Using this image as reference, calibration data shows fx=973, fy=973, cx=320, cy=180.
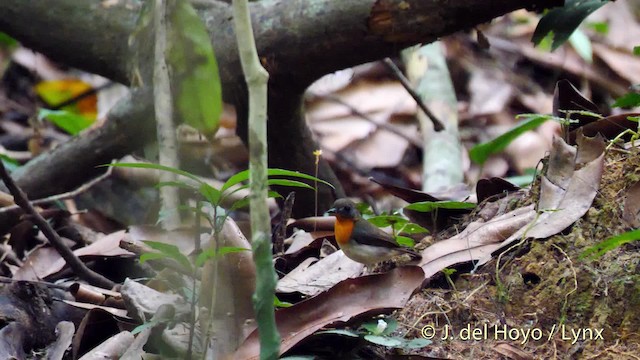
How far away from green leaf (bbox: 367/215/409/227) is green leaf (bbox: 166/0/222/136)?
0.85 metres

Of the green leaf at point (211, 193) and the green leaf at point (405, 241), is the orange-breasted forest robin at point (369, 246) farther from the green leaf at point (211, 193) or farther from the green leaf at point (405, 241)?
the green leaf at point (211, 193)

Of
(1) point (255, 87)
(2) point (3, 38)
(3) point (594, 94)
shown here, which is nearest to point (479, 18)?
(1) point (255, 87)

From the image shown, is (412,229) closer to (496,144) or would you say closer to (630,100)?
(630,100)

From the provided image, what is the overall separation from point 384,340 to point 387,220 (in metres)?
0.98

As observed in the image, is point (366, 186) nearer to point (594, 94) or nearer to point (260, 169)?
point (594, 94)

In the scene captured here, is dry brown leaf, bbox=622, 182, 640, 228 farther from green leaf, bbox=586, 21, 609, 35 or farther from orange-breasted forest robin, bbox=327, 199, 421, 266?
green leaf, bbox=586, 21, 609, 35

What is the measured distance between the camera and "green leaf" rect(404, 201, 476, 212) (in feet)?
11.2

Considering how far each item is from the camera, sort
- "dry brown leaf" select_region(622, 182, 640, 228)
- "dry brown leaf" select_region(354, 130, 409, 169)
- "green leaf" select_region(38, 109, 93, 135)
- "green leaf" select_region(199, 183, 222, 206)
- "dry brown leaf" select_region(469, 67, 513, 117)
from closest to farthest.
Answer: "green leaf" select_region(199, 183, 222, 206) → "dry brown leaf" select_region(622, 182, 640, 228) → "green leaf" select_region(38, 109, 93, 135) → "dry brown leaf" select_region(354, 130, 409, 169) → "dry brown leaf" select_region(469, 67, 513, 117)

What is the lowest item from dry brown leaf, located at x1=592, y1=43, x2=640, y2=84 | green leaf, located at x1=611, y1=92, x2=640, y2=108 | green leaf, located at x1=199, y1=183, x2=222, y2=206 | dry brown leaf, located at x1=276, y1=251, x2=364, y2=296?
dry brown leaf, located at x1=592, y1=43, x2=640, y2=84

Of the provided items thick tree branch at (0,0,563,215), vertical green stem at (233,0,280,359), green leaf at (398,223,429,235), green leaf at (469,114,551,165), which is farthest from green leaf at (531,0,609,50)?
vertical green stem at (233,0,280,359)

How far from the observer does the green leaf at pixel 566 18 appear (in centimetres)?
384

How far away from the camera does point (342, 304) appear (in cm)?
273

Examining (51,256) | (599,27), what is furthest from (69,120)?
(599,27)

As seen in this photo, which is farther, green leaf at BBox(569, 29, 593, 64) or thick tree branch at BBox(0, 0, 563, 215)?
green leaf at BBox(569, 29, 593, 64)
